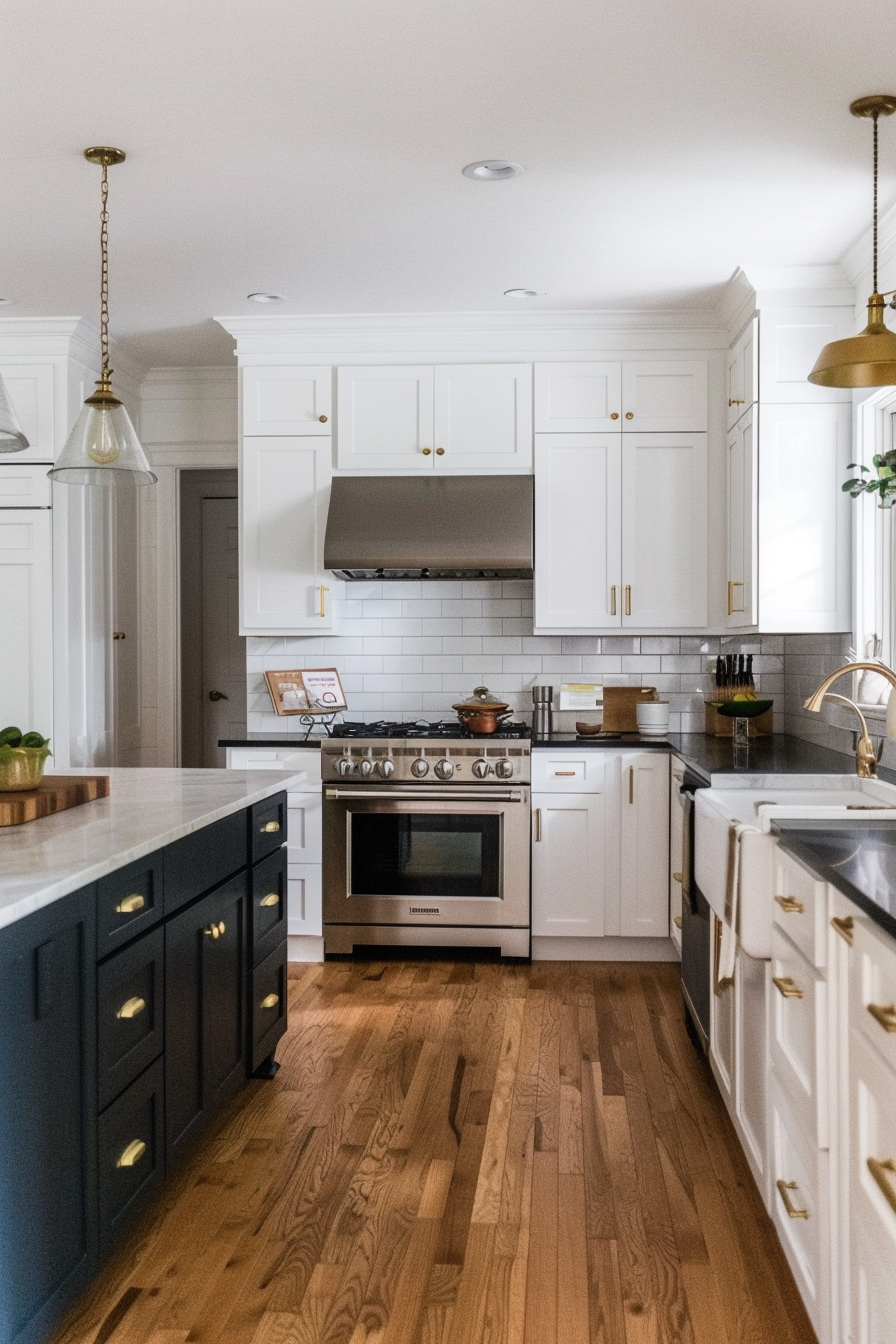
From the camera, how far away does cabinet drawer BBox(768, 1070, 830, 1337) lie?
1906mm

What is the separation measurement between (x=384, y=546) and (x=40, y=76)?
2282 millimetres

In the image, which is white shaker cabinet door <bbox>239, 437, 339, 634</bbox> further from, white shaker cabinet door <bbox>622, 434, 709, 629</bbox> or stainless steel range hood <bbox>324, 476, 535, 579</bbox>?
white shaker cabinet door <bbox>622, 434, 709, 629</bbox>

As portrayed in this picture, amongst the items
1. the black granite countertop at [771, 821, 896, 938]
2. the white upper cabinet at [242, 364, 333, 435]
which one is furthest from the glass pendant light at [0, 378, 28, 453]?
the white upper cabinet at [242, 364, 333, 435]

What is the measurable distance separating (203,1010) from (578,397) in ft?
10.3

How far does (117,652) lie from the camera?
5477 mm

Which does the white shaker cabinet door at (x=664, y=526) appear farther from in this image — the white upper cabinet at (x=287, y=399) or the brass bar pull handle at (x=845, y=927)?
the brass bar pull handle at (x=845, y=927)

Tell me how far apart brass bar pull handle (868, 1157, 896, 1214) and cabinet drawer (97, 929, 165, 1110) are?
137 cm

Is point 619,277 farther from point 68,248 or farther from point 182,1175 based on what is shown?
point 182,1175

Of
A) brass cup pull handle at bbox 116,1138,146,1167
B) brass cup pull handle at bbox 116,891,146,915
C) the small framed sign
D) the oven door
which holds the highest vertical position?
the small framed sign

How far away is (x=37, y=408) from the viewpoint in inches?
193

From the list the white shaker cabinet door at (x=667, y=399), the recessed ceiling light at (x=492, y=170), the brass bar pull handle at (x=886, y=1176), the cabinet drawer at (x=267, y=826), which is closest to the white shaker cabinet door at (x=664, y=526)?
the white shaker cabinet door at (x=667, y=399)

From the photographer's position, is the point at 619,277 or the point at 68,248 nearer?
the point at 68,248

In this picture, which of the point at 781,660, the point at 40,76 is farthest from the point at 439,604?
the point at 40,76

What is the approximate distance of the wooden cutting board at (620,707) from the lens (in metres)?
5.09
